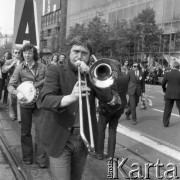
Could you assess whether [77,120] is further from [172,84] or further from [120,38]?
[120,38]

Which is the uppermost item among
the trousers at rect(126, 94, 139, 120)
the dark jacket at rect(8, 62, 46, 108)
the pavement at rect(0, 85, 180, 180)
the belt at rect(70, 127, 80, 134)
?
the dark jacket at rect(8, 62, 46, 108)

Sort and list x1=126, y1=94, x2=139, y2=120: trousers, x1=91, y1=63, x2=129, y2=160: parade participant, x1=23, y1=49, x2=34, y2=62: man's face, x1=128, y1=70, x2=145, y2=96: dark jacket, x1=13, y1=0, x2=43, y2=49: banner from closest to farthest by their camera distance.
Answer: x1=23, y1=49, x2=34, y2=62: man's face
x1=91, y1=63, x2=129, y2=160: parade participant
x1=13, y1=0, x2=43, y2=49: banner
x1=126, y1=94, x2=139, y2=120: trousers
x1=128, y1=70, x2=145, y2=96: dark jacket

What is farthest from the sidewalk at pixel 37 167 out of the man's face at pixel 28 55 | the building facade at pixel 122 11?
the building facade at pixel 122 11

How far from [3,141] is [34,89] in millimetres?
1923

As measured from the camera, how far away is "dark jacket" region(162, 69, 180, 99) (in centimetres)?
844

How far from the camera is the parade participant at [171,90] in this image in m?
8.43

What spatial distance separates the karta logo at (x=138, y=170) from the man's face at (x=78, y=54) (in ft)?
7.39

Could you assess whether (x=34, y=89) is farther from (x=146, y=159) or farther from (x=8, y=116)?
(x=8, y=116)

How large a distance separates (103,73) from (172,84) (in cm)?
635

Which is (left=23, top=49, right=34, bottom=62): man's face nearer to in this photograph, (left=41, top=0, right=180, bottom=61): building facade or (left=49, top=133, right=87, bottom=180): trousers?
(left=49, top=133, right=87, bottom=180): trousers

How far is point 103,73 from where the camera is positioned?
2.63 meters

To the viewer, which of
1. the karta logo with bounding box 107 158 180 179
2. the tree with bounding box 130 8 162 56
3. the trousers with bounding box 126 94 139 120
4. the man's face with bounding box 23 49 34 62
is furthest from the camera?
the tree with bounding box 130 8 162 56

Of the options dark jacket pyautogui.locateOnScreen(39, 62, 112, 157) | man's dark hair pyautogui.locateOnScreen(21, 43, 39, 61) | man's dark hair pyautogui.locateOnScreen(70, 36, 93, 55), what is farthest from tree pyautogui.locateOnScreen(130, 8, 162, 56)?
dark jacket pyautogui.locateOnScreen(39, 62, 112, 157)

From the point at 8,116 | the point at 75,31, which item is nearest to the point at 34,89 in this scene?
the point at 8,116
